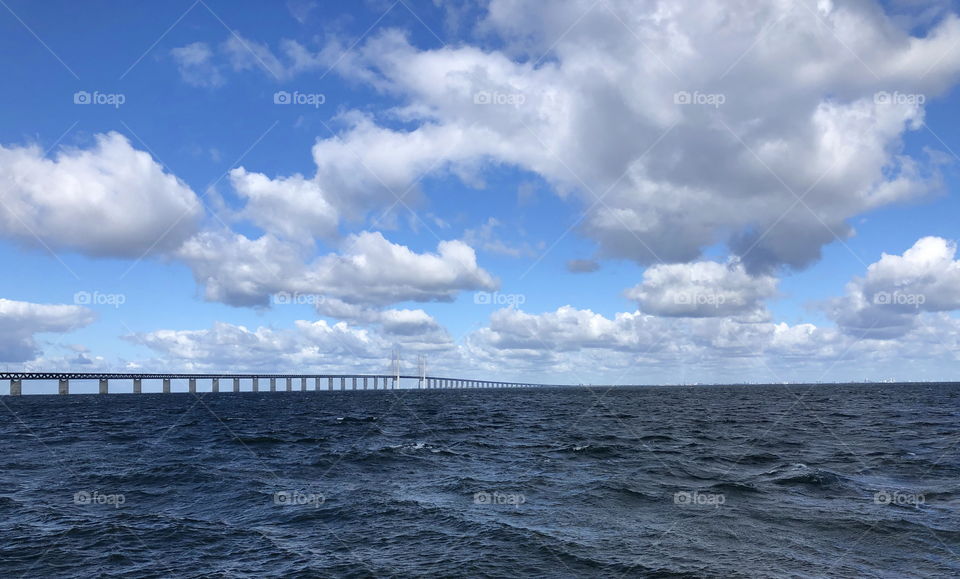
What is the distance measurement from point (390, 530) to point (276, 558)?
426cm

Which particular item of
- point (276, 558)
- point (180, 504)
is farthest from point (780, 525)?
point (180, 504)

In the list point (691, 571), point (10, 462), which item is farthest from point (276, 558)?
point (10, 462)

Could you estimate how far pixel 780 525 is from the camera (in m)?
21.8

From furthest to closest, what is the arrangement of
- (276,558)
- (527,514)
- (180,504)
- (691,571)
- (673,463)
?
(673,463), (180,504), (527,514), (276,558), (691,571)

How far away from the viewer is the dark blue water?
59.1 feet

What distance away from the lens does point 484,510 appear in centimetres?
2445

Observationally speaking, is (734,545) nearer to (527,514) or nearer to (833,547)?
(833,547)

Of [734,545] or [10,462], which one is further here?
[10,462]

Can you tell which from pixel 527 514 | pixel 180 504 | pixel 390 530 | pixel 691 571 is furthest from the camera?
pixel 180 504

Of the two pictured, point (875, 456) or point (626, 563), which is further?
point (875, 456)

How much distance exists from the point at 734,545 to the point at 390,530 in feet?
37.7

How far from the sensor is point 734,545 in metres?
19.3

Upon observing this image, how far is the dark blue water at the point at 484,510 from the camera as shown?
1800 centimetres

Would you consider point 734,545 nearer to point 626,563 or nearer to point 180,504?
point 626,563
